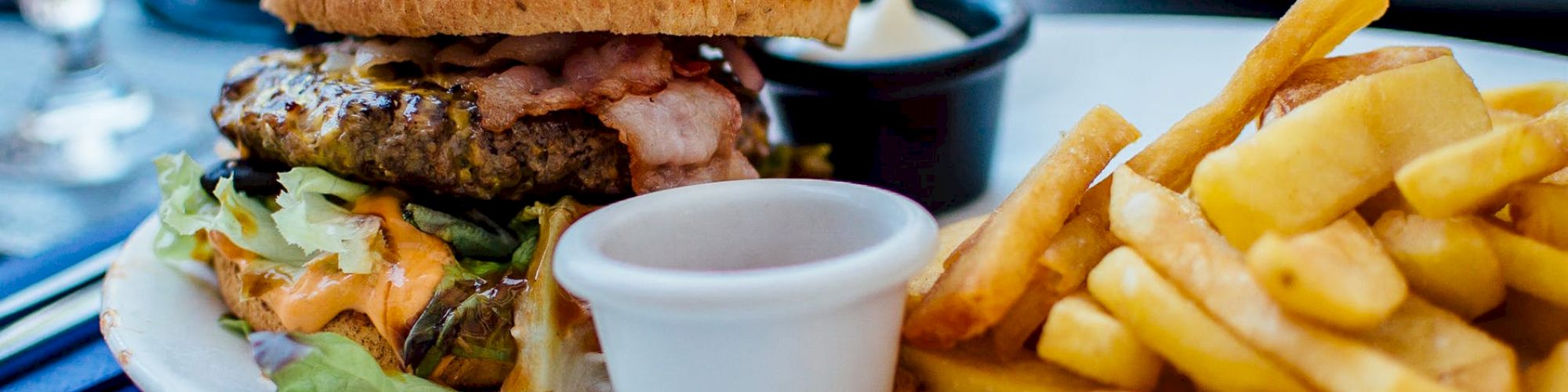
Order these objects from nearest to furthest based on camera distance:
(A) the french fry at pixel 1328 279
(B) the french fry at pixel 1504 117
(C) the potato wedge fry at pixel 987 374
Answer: (A) the french fry at pixel 1328 279, (C) the potato wedge fry at pixel 987 374, (B) the french fry at pixel 1504 117

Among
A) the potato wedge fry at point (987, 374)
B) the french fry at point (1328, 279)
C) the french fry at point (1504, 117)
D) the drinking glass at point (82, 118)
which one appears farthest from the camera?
the drinking glass at point (82, 118)

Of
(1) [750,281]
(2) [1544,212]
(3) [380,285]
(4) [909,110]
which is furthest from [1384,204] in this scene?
(3) [380,285]

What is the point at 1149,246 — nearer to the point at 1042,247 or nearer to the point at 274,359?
the point at 1042,247

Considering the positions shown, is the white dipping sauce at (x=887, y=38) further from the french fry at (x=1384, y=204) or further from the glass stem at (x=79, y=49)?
the glass stem at (x=79, y=49)

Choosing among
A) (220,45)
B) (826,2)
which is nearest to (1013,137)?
(826,2)

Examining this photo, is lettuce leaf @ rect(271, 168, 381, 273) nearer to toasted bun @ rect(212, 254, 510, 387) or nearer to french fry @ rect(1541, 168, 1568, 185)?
toasted bun @ rect(212, 254, 510, 387)

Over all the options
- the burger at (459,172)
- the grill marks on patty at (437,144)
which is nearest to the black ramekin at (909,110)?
the burger at (459,172)

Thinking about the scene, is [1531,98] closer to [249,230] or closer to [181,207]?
[249,230]

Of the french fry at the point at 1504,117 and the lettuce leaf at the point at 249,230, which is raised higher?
the french fry at the point at 1504,117

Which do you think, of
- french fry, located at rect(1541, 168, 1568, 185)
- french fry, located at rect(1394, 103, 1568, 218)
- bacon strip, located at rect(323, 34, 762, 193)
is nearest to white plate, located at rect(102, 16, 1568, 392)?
bacon strip, located at rect(323, 34, 762, 193)
